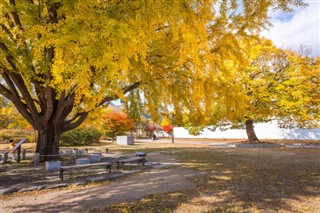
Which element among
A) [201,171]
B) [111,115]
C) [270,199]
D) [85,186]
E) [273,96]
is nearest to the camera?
[270,199]

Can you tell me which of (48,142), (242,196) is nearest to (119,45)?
(242,196)

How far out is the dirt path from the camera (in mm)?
5453

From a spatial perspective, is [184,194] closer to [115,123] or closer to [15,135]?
[115,123]

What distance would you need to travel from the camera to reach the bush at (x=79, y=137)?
28391 millimetres

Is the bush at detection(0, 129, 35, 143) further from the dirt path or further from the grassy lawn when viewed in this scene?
the grassy lawn

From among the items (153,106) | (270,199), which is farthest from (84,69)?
(153,106)

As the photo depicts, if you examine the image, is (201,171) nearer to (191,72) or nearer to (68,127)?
(191,72)

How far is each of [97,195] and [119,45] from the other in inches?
159

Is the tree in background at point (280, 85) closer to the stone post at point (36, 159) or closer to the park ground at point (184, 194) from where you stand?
the park ground at point (184, 194)

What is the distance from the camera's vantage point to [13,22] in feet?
36.9

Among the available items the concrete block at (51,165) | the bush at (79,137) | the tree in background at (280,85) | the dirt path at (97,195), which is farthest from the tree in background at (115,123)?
the dirt path at (97,195)

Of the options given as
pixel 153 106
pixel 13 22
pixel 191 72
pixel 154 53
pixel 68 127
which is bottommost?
pixel 68 127

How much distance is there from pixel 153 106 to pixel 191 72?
309 cm

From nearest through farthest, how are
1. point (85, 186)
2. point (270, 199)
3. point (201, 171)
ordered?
point (270, 199), point (85, 186), point (201, 171)
